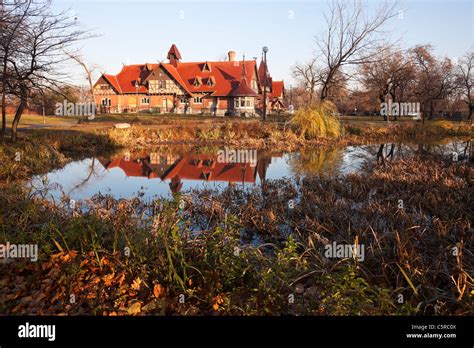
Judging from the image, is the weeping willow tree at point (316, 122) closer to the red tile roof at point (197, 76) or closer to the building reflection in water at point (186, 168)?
the building reflection in water at point (186, 168)

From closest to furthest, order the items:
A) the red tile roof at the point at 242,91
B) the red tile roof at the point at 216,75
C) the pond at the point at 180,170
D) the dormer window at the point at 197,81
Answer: the pond at the point at 180,170
the red tile roof at the point at 242,91
the red tile roof at the point at 216,75
the dormer window at the point at 197,81

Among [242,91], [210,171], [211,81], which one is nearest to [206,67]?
[211,81]

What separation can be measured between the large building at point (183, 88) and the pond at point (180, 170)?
28218mm

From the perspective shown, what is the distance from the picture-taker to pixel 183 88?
49.8 meters

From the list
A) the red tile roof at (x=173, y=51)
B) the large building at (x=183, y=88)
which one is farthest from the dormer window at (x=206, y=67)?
the red tile roof at (x=173, y=51)

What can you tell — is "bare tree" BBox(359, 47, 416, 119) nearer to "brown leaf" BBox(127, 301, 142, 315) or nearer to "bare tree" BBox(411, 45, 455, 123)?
"bare tree" BBox(411, 45, 455, 123)

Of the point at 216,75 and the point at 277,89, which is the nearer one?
the point at 216,75

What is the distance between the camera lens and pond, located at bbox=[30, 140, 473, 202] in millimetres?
10812

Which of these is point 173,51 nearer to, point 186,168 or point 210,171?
point 186,168

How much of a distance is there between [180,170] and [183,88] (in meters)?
37.9

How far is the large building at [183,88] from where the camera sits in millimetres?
48062

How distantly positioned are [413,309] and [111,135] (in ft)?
67.9

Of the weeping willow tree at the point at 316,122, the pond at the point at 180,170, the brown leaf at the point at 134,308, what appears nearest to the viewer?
the brown leaf at the point at 134,308

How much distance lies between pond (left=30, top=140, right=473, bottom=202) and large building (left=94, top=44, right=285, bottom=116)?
1111 inches
